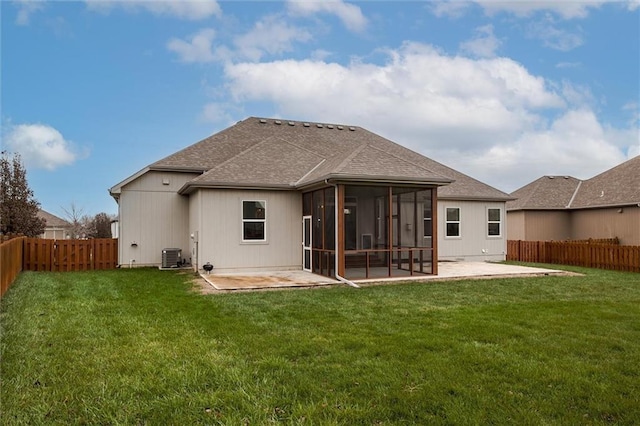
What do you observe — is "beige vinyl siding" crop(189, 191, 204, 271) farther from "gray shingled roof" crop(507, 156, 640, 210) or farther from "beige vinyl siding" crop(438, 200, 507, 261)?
"gray shingled roof" crop(507, 156, 640, 210)

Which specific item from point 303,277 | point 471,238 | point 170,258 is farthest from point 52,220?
point 471,238

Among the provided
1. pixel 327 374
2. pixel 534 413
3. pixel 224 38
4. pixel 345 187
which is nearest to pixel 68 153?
pixel 224 38

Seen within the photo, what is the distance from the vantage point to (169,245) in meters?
15.3

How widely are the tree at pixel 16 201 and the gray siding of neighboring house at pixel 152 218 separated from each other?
13566mm

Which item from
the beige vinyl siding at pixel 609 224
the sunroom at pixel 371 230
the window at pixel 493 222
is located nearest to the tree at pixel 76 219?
the sunroom at pixel 371 230

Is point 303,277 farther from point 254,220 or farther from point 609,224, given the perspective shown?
point 609,224

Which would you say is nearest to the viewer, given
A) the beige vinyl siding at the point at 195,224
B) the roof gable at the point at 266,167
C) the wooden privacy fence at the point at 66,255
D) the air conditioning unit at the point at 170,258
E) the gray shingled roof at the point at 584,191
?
the beige vinyl siding at the point at 195,224

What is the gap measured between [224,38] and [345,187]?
6.55 metres

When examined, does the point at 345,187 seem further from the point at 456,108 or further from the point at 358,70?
the point at 456,108

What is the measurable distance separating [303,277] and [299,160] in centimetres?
489

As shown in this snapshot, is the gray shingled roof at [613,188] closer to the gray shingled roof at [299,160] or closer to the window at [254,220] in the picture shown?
the gray shingled roof at [299,160]

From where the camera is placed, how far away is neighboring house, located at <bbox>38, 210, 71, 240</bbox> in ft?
125

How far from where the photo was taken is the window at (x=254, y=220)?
13211 mm

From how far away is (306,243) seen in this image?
43.9 feet
